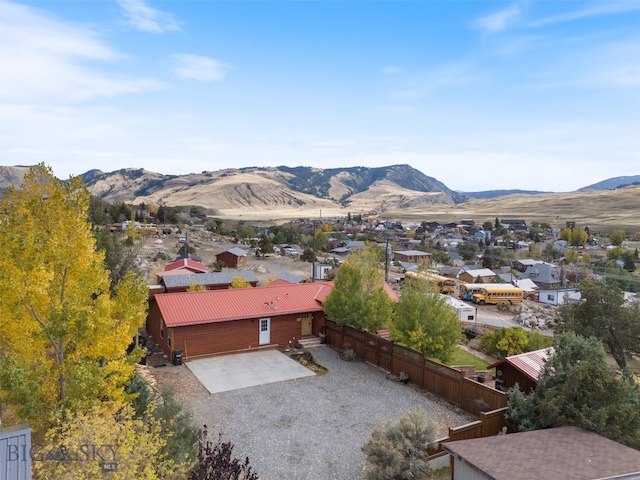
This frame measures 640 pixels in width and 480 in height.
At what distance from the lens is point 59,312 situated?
10.6 metres

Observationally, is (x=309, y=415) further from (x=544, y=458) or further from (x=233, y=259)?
(x=233, y=259)

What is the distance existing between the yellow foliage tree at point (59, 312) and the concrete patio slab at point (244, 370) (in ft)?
27.9

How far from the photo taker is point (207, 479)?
330 inches

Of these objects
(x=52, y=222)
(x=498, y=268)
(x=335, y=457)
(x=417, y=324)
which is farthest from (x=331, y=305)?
(x=498, y=268)

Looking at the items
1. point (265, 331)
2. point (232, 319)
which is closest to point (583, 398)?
point (265, 331)

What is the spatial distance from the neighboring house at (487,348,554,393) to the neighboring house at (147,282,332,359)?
11820 millimetres

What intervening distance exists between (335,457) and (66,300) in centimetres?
928

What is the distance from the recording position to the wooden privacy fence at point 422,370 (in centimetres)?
1670

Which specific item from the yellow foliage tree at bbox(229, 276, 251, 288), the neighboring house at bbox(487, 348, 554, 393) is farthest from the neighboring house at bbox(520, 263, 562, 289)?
the neighboring house at bbox(487, 348, 554, 393)

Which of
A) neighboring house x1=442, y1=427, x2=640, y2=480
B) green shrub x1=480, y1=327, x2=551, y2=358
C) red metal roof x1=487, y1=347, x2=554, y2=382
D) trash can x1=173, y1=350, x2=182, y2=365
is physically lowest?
green shrub x1=480, y1=327, x2=551, y2=358

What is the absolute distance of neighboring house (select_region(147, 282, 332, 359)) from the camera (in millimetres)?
23703

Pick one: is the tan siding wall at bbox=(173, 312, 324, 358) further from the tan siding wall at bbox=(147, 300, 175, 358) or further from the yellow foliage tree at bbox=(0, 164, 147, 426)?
the yellow foliage tree at bbox=(0, 164, 147, 426)

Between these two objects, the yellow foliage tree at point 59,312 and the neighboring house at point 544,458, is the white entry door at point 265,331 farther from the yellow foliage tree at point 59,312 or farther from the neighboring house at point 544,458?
the neighboring house at point 544,458

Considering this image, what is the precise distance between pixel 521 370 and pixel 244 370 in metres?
12.8
